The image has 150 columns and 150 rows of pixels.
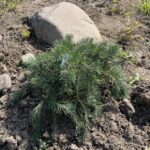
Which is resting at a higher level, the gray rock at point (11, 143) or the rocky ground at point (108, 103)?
the rocky ground at point (108, 103)

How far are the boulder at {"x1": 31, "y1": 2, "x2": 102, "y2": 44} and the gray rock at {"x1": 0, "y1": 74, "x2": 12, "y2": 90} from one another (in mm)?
783

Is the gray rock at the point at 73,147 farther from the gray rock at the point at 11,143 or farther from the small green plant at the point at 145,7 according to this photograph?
the small green plant at the point at 145,7

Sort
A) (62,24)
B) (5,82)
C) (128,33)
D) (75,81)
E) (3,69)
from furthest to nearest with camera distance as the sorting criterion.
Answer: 1. (128,33)
2. (62,24)
3. (3,69)
4. (5,82)
5. (75,81)

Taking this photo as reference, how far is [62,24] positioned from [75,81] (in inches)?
47.1

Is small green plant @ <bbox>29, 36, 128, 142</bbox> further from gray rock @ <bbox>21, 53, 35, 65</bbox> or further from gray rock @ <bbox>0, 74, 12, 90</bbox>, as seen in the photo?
gray rock @ <bbox>0, 74, 12, 90</bbox>

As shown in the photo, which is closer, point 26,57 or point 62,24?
point 26,57

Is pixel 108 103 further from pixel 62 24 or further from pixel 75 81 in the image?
Result: pixel 62 24

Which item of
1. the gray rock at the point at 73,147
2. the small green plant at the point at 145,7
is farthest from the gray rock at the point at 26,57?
the small green plant at the point at 145,7

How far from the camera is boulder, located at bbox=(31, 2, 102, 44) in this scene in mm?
5121

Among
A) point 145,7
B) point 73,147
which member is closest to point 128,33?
point 145,7

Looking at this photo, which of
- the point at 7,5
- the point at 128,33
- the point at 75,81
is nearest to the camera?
the point at 75,81

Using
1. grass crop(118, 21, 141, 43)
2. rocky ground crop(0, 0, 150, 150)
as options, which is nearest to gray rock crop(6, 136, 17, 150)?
rocky ground crop(0, 0, 150, 150)

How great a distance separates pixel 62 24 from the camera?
5.17 m

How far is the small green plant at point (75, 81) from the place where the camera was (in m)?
4.12
